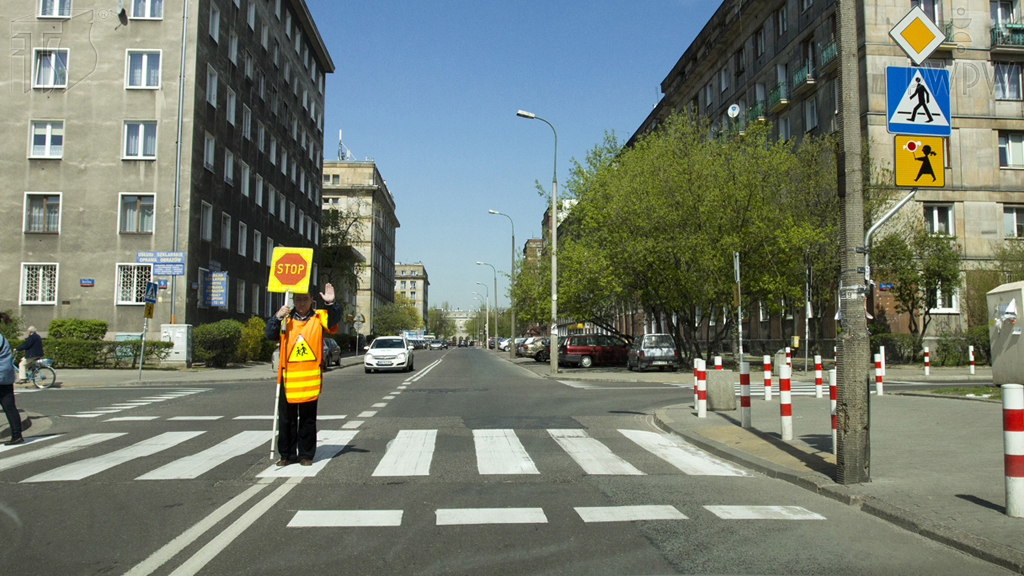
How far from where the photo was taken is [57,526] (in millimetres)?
5367

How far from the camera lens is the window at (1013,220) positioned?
33688mm

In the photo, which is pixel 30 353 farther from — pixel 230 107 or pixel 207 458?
pixel 230 107

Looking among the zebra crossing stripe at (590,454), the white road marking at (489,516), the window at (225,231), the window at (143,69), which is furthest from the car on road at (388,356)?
the white road marking at (489,516)

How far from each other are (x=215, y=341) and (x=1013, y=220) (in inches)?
1360

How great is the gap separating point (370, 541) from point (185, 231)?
98.1ft

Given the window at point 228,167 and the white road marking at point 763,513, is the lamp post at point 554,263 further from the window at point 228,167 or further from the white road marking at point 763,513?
the white road marking at point 763,513

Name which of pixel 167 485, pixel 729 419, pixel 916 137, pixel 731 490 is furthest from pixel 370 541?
pixel 729 419

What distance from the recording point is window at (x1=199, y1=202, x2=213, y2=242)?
33466mm

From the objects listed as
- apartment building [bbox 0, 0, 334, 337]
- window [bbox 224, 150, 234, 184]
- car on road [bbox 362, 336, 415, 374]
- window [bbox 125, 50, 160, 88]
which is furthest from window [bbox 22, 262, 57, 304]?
car on road [bbox 362, 336, 415, 374]

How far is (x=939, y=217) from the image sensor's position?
110 ft

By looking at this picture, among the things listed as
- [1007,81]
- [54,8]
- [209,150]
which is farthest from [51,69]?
[1007,81]

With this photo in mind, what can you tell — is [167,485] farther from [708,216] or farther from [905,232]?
[905,232]

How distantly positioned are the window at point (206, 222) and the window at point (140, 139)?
3106 mm

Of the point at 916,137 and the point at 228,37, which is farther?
the point at 228,37
